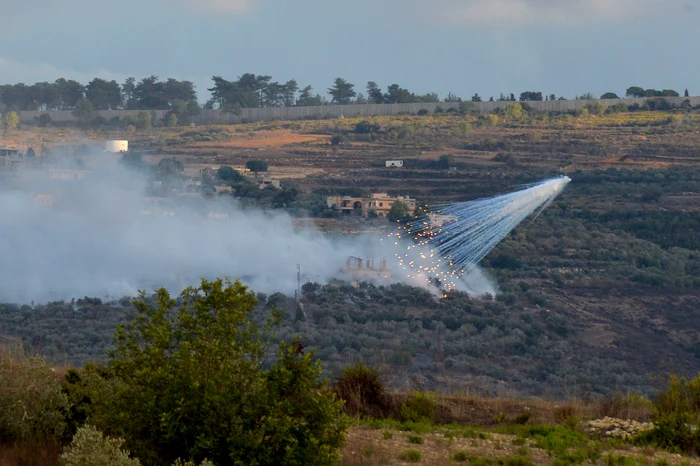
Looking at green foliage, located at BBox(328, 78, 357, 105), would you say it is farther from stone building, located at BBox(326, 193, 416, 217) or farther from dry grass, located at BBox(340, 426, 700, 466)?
dry grass, located at BBox(340, 426, 700, 466)

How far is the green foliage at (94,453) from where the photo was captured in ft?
26.6

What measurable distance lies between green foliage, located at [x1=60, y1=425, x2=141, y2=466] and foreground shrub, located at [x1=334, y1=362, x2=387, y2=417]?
5606 millimetres

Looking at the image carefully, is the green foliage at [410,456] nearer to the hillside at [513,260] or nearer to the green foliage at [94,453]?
the green foliage at [94,453]

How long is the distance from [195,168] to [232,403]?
54.5 meters

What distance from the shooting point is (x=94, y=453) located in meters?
8.15

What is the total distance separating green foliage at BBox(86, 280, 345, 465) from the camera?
29.3 feet

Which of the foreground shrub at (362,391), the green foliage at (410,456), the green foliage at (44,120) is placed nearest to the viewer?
the green foliage at (410,456)

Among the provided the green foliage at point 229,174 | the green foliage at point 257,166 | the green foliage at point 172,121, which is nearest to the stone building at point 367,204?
the green foliage at point 229,174

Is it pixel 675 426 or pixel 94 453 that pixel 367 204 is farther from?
pixel 94 453

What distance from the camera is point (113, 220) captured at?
47.7 meters

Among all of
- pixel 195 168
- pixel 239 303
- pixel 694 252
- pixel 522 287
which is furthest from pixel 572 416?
pixel 195 168

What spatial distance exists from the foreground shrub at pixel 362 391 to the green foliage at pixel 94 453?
18.4 feet

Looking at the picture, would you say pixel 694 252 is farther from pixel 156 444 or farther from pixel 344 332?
pixel 156 444

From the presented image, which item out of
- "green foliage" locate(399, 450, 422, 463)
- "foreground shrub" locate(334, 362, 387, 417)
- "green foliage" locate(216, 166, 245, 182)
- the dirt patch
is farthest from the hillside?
"green foliage" locate(399, 450, 422, 463)
